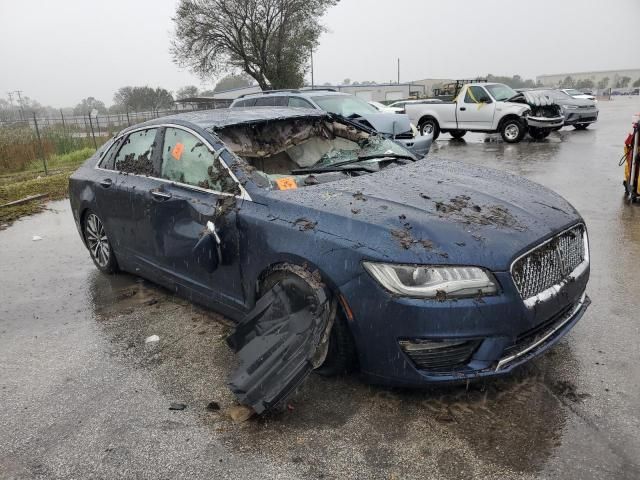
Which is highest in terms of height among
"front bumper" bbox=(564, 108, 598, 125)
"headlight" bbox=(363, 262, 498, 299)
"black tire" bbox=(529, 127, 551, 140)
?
"headlight" bbox=(363, 262, 498, 299)

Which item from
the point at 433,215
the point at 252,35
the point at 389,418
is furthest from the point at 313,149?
the point at 252,35

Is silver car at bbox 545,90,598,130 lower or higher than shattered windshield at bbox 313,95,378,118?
lower

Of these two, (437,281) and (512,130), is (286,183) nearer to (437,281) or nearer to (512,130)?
(437,281)

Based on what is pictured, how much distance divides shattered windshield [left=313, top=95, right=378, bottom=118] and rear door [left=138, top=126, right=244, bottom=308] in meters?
6.88

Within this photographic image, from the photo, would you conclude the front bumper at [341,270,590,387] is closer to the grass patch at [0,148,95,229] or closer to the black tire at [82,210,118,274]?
the black tire at [82,210,118,274]

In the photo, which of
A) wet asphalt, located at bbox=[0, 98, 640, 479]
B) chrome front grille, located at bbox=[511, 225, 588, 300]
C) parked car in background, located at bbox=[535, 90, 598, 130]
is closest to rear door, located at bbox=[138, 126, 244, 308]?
wet asphalt, located at bbox=[0, 98, 640, 479]

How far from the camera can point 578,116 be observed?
1928 cm

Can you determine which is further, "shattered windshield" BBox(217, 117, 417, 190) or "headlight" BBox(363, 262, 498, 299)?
"shattered windshield" BBox(217, 117, 417, 190)

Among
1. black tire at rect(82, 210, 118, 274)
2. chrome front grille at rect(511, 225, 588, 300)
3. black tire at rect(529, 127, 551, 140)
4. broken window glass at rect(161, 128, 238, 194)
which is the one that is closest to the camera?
chrome front grille at rect(511, 225, 588, 300)

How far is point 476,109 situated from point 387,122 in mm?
7131

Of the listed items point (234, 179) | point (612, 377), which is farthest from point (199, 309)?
point (612, 377)

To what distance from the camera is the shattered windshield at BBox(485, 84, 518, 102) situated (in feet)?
55.2

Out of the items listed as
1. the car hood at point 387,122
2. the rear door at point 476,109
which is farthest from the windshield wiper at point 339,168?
the rear door at point 476,109

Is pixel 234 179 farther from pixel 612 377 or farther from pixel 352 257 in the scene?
pixel 612 377
